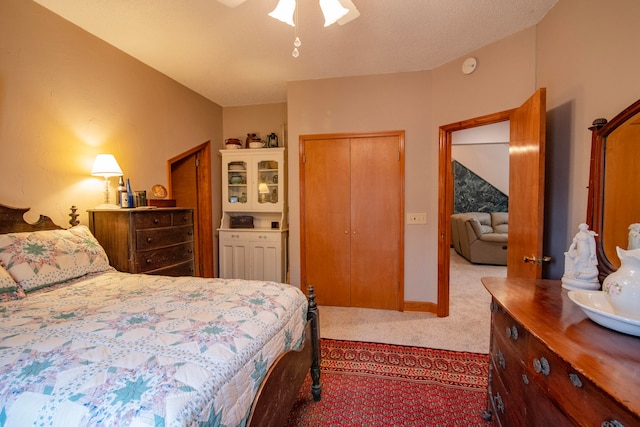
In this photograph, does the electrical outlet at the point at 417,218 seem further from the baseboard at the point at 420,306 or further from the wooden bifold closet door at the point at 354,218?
the baseboard at the point at 420,306

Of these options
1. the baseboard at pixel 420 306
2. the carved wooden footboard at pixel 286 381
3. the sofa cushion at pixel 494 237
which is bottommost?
the baseboard at pixel 420 306

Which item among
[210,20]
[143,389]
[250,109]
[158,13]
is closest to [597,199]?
[143,389]

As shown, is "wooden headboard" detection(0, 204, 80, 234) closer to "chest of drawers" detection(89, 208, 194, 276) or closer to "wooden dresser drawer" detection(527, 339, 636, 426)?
"chest of drawers" detection(89, 208, 194, 276)

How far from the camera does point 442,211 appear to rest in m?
2.92

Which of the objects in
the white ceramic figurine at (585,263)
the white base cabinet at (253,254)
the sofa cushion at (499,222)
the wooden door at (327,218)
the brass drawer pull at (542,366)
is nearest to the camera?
the brass drawer pull at (542,366)

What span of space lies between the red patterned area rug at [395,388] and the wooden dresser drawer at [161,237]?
156 cm

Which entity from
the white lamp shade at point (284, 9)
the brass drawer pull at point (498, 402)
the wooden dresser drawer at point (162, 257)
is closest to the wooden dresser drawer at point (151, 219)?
the wooden dresser drawer at point (162, 257)

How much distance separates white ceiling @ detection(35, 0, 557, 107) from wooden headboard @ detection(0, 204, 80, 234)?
141cm

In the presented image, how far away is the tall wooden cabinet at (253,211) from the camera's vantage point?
361cm

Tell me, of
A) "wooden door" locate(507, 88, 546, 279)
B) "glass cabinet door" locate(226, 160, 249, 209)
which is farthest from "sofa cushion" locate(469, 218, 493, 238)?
"glass cabinet door" locate(226, 160, 249, 209)

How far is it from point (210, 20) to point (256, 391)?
2.40 metres

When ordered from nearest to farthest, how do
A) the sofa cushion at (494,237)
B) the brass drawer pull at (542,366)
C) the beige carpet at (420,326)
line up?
the brass drawer pull at (542,366), the beige carpet at (420,326), the sofa cushion at (494,237)

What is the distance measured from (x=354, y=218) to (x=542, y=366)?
235 cm

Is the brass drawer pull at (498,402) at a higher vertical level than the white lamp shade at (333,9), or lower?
lower
